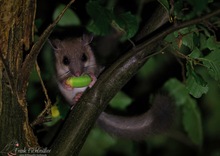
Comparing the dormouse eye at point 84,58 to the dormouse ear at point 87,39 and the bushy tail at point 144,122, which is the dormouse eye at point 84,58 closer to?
the dormouse ear at point 87,39

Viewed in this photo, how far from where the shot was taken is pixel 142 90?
3.72 metres

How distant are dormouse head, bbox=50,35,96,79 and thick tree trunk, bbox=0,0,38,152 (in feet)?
4.78

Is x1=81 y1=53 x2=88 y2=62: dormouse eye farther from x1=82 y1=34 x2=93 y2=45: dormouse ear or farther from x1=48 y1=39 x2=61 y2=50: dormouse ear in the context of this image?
x1=48 y1=39 x2=61 y2=50: dormouse ear

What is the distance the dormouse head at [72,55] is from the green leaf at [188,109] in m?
0.78

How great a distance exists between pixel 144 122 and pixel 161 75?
32.7 inches

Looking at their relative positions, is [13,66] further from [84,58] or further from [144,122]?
[84,58]

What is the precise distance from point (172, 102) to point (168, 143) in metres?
Result: 1.65

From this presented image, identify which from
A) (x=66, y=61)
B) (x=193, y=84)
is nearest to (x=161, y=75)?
(x=66, y=61)

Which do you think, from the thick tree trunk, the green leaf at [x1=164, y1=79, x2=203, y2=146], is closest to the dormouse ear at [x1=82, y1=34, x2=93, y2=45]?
the green leaf at [x1=164, y1=79, x2=203, y2=146]

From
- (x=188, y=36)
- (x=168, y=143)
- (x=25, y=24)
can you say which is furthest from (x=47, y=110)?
(x=168, y=143)

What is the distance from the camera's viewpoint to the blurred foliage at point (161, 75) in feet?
5.08

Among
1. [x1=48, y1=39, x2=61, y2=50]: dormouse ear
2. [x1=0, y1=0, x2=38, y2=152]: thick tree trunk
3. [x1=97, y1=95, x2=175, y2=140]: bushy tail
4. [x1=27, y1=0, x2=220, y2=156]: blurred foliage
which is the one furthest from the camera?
[x1=48, y1=39, x2=61, y2=50]: dormouse ear

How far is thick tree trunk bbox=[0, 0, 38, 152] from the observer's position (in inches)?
66.2

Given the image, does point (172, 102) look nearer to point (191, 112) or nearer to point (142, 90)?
point (191, 112)
